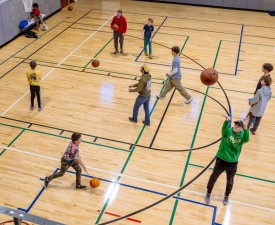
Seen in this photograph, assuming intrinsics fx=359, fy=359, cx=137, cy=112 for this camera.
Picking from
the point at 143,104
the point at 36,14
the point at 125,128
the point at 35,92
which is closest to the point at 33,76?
the point at 35,92

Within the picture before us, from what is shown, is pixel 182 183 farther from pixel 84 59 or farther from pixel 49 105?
pixel 84 59

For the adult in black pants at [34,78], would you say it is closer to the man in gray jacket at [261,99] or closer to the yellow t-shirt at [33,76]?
the yellow t-shirt at [33,76]

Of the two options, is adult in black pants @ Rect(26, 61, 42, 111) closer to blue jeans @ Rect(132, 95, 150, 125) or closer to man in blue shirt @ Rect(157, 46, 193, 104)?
blue jeans @ Rect(132, 95, 150, 125)

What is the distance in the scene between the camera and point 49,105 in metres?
9.44

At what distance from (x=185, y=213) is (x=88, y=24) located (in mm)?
10670

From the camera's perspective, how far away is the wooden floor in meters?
6.55

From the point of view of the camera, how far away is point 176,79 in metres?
9.23

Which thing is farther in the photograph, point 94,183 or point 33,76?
point 33,76

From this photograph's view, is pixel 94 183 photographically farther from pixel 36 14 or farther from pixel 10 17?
pixel 36 14

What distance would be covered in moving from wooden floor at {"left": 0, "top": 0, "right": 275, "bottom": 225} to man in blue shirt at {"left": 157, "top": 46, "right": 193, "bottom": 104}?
0.84ft

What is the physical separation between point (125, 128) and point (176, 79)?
1891 millimetres

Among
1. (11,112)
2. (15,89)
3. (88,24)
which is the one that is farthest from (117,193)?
(88,24)

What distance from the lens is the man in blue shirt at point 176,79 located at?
889cm

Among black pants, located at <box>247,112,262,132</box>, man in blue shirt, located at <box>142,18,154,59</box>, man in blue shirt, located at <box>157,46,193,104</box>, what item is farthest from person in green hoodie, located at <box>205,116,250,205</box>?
man in blue shirt, located at <box>142,18,154,59</box>
